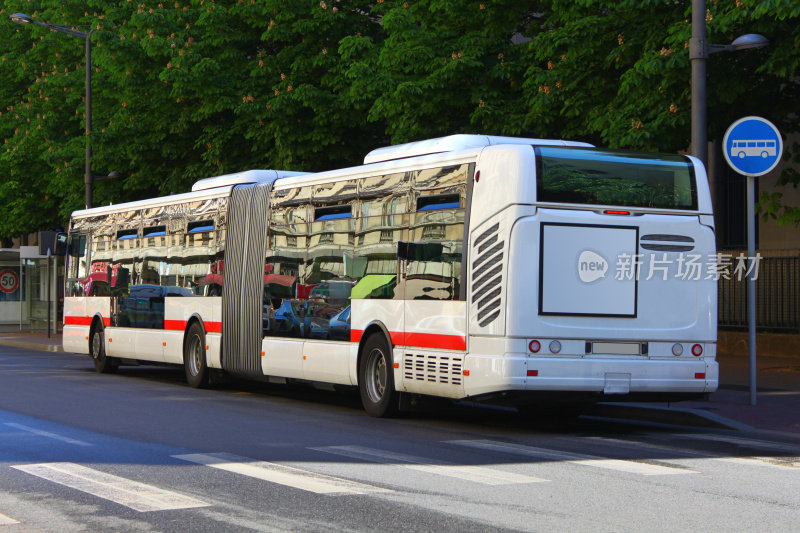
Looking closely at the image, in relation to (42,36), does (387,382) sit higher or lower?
lower

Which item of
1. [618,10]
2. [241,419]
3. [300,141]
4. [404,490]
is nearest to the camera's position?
[404,490]

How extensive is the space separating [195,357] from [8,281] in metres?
26.6

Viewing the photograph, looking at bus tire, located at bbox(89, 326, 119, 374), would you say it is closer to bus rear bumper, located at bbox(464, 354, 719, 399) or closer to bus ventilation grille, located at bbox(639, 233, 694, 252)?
bus rear bumper, located at bbox(464, 354, 719, 399)

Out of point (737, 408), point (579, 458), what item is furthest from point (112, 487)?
point (737, 408)

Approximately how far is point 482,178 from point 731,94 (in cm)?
705

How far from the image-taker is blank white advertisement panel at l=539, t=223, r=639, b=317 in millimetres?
12633

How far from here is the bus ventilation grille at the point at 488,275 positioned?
1267 centimetres

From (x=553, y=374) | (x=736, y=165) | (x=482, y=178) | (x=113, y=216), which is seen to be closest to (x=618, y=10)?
(x=736, y=165)

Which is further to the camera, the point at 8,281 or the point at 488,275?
the point at 8,281

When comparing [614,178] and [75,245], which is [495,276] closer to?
[614,178]

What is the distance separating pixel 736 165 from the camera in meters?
15.0

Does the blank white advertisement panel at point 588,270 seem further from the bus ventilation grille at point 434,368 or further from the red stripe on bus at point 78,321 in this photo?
the red stripe on bus at point 78,321

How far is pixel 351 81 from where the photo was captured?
26.1 meters

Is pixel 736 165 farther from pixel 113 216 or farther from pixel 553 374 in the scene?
pixel 113 216
